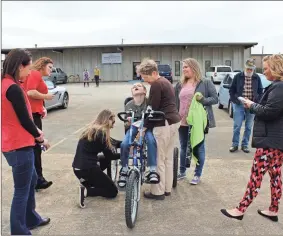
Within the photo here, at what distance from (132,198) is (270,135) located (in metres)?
1.58

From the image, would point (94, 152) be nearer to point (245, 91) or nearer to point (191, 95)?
point (191, 95)

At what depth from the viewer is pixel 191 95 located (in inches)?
195

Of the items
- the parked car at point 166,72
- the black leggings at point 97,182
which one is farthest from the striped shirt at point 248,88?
the parked car at point 166,72

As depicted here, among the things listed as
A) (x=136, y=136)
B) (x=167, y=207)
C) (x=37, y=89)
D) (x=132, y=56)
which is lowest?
(x=167, y=207)

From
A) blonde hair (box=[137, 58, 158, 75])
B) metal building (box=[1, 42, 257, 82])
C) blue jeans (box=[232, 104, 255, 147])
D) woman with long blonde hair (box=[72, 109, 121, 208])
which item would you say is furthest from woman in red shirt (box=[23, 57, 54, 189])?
metal building (box=[1, 42, 257, 82])

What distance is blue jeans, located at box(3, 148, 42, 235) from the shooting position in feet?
10.4

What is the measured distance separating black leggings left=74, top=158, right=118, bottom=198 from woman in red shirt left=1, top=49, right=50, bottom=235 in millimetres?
1034

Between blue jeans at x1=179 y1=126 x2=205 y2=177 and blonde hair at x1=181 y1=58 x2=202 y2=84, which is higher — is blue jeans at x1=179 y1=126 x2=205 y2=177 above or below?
below

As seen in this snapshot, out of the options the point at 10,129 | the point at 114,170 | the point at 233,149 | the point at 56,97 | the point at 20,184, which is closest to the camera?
the point at 10,129

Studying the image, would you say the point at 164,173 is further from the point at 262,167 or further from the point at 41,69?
the point at 41,69

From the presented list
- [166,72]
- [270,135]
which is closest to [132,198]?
[270,135]

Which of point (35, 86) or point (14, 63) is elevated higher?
point (14, 63)

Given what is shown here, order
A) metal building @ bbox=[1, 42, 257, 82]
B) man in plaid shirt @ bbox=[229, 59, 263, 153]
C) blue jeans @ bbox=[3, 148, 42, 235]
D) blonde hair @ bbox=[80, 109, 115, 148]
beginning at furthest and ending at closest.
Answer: metal building @ bbox=[1, 42, 257, 82]
man in plaid shirt @ bbox=[229, 59, 263, 153]
blonde hair @ bbox=[80, 109, 115, 148]
blue jeans @ bbox=[3, 148, 42, 235]

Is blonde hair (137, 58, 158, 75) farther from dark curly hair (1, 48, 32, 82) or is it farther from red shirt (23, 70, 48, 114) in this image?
dark curly hair (1, 48, 32, 82)
